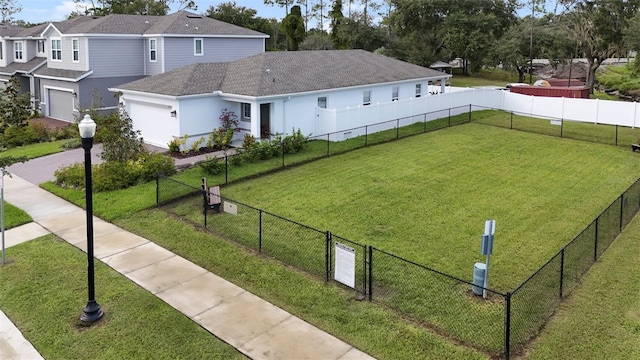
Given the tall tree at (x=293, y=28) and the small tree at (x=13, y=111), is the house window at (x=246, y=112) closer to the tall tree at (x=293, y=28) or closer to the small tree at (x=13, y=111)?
the small tree at (x=13, y=111)

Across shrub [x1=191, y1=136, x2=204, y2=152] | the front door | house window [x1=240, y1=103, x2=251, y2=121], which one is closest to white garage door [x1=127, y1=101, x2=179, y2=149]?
shrub [x1=191, y1=136, x2=204, y2=152]

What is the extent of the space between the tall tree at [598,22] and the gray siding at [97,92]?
4560cm

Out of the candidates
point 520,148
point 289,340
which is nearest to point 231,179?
point 289,340

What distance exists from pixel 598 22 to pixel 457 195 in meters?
50.2

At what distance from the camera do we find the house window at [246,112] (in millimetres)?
25859

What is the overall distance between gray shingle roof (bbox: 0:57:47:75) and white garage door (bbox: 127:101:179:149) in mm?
16415

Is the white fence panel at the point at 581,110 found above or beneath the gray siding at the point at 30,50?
beneath

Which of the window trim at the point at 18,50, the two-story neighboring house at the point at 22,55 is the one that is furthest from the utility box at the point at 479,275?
the window trim at the point at 18,50

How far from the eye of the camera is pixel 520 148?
25016mm

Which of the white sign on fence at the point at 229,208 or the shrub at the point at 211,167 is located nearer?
the white sign on fence at the point at 229,208

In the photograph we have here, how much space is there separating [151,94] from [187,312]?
16.6 meters

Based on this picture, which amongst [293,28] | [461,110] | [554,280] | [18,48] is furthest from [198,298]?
[293,28]

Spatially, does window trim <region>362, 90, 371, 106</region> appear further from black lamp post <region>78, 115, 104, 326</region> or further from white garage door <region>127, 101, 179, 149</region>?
black lamp post <region>78, 115, 104, 326</region>

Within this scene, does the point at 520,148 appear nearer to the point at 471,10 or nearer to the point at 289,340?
the point at 289,340
